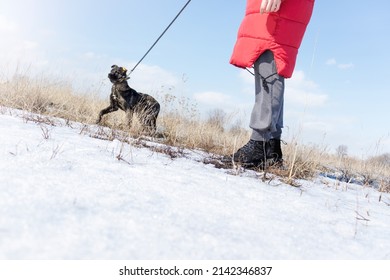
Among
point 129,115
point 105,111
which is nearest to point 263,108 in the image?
point 129,115

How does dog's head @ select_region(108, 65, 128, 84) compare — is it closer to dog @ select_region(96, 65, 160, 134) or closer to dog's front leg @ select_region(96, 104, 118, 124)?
dog @ select_region(96, 65, 160, 134)

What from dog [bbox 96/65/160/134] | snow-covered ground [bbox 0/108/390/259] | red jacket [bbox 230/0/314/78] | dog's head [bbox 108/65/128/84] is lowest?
snow-covered ground [bbox 0/108/390/259]

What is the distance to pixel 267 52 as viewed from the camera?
8.36 feet

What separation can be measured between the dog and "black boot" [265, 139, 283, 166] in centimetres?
200

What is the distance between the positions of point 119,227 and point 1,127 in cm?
160

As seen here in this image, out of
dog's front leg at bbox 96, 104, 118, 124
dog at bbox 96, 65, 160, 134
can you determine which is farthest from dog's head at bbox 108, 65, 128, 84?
dog's front leg at bbox 96, 104, 118, 124

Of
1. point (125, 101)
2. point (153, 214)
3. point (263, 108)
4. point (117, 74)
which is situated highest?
point (117, 74)

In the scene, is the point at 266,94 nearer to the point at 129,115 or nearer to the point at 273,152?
the point at 273,152

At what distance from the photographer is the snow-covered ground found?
100 cm

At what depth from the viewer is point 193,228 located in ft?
3.88

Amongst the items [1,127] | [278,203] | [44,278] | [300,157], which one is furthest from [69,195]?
[300,157]

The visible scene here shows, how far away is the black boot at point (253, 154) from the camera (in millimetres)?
2660

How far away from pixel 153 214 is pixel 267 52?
5.59 ft

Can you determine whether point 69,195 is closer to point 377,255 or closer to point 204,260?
point 204,260
